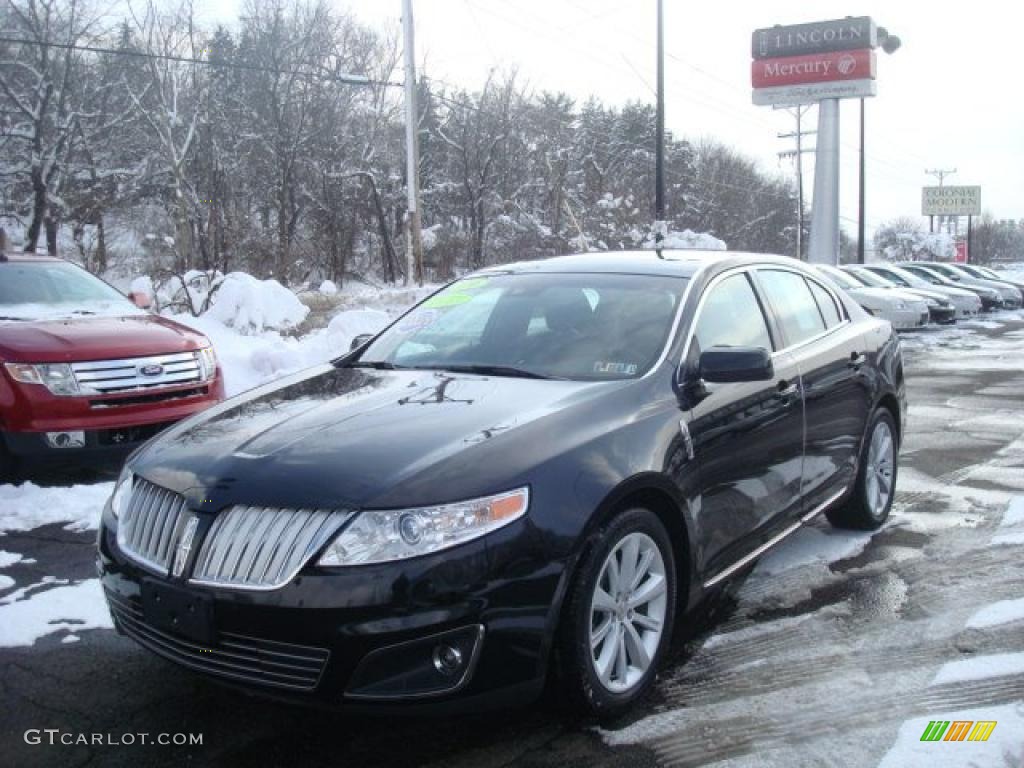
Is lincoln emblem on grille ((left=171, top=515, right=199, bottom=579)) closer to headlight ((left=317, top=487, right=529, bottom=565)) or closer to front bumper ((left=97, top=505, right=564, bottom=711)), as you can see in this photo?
front bumper ((left=97, top=505, right=564, bottom=711))

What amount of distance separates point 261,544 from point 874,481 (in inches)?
153

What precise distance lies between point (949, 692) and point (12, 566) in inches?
171

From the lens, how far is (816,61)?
3850cm

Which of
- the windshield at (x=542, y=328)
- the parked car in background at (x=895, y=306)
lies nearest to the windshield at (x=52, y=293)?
the windshield at (x=542, y=328)

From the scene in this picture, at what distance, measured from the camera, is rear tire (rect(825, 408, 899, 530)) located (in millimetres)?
5207

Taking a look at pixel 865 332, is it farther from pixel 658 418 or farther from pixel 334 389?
pixel 334 389

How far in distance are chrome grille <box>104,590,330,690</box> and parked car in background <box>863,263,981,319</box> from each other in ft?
81.3

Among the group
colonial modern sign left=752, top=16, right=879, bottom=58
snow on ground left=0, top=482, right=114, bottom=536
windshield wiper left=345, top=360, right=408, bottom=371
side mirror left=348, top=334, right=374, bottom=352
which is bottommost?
snow on ground left=0, top=482, right=114, bottom=536

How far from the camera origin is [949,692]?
3.37 m

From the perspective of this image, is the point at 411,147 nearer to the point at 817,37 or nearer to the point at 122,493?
the point at 122,493

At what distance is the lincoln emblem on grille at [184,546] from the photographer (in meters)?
2.81

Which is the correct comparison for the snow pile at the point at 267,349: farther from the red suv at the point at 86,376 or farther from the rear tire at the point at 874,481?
the rear tire at the point at 874,481

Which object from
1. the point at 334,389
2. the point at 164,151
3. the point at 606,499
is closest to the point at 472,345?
the point at 334,389

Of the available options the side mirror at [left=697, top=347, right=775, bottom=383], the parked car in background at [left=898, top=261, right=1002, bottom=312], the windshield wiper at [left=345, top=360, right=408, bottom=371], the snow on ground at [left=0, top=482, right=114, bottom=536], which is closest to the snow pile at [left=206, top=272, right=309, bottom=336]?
the snow on ground at [left=0, top=482, right=114, bottom=536]
